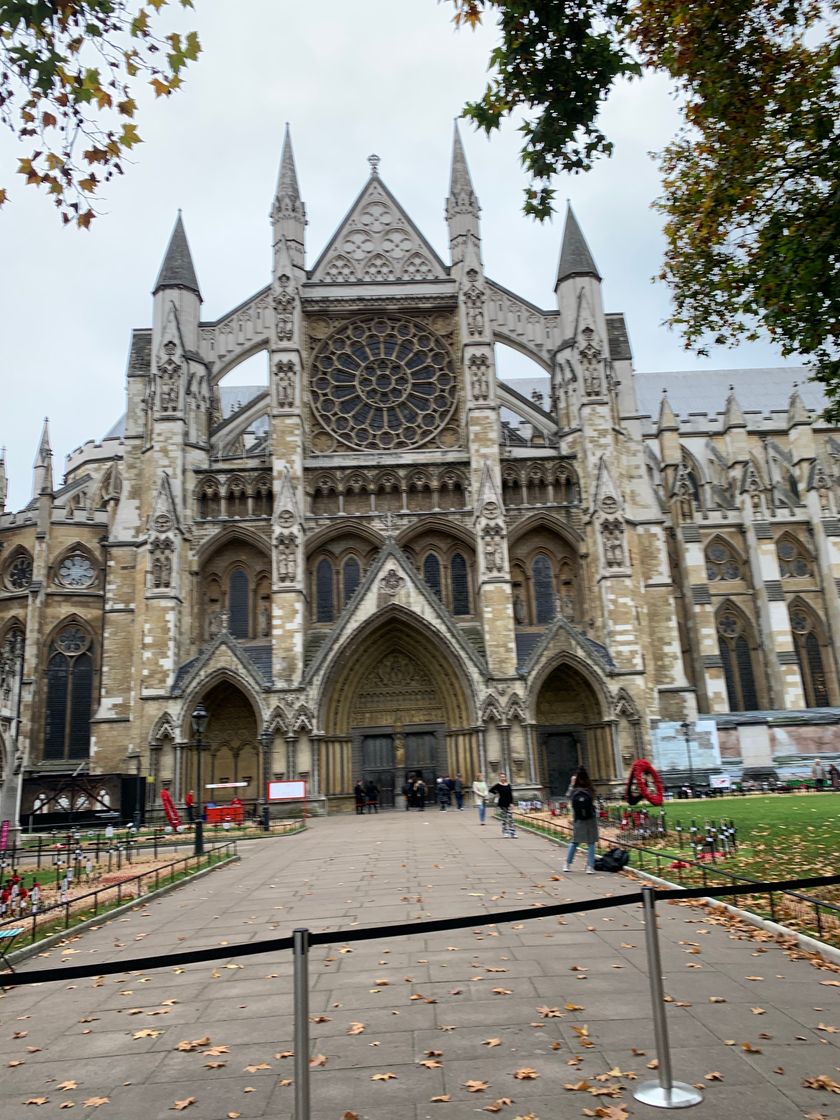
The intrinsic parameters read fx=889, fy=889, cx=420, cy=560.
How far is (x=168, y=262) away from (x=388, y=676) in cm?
1957

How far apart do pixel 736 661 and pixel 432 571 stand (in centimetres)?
1864

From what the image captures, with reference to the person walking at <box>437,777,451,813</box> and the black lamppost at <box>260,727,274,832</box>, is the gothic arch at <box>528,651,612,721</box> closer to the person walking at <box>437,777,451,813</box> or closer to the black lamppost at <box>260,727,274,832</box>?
the person walking at <box>437,777,451,813</box>

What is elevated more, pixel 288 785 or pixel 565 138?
pixel 565 138

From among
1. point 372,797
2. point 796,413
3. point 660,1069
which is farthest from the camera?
point 796,413

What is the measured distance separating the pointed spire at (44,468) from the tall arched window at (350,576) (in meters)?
14.8

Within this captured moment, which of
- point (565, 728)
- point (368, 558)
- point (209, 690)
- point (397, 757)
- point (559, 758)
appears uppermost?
point (368, 558)

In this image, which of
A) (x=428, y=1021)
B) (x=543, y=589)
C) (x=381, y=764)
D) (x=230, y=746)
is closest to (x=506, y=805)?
(x=428, y=1021)

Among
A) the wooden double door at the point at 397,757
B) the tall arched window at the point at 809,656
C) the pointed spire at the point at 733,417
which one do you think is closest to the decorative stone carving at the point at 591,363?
the wooden double door at the point at 397,757

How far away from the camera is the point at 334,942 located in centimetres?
444

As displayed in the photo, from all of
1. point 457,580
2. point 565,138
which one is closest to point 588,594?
point 457,580

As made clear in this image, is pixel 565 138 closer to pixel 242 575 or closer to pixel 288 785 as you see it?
pixel 288 785

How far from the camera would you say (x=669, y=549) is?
43594 millimetres

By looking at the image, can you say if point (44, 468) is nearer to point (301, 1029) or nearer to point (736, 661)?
point (736, 661)

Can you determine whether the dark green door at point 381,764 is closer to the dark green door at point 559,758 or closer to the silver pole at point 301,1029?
the dark green door at point 559,758
